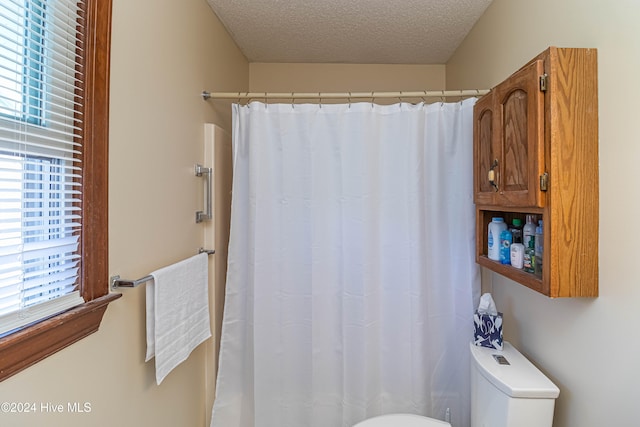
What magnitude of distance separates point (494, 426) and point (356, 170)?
1.18m

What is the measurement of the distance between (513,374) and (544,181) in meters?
0.69

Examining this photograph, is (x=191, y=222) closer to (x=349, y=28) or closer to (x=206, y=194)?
(x=206, y=194)

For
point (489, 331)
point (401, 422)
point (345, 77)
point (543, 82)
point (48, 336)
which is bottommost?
point (401, 422)

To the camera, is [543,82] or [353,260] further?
[353,260]

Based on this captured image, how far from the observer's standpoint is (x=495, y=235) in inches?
51.2

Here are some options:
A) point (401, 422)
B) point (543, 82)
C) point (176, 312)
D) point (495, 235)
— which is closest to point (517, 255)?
point (495, 235)

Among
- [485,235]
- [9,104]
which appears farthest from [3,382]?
[485,235]

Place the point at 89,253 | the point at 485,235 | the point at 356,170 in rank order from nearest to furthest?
the point at 89,253
the point at 485,235
the point at 356,170

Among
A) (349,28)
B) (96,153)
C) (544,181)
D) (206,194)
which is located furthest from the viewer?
(349,28)

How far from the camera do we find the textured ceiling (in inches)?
64.5

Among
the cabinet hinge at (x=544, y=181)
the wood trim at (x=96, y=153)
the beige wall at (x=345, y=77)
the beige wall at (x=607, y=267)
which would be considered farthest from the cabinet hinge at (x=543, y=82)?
the beige wall at (x=345, y=77)

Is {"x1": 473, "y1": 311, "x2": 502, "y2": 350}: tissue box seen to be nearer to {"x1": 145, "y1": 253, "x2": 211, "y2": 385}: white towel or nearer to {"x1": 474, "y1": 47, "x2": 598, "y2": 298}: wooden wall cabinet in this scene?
{"x1": 474, "y1": 47, "x2": 598, "y2": 298}: wooden wall cabinet

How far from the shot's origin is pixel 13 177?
0.64 metres

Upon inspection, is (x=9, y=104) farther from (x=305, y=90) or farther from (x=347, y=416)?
(x=305, y=90)
